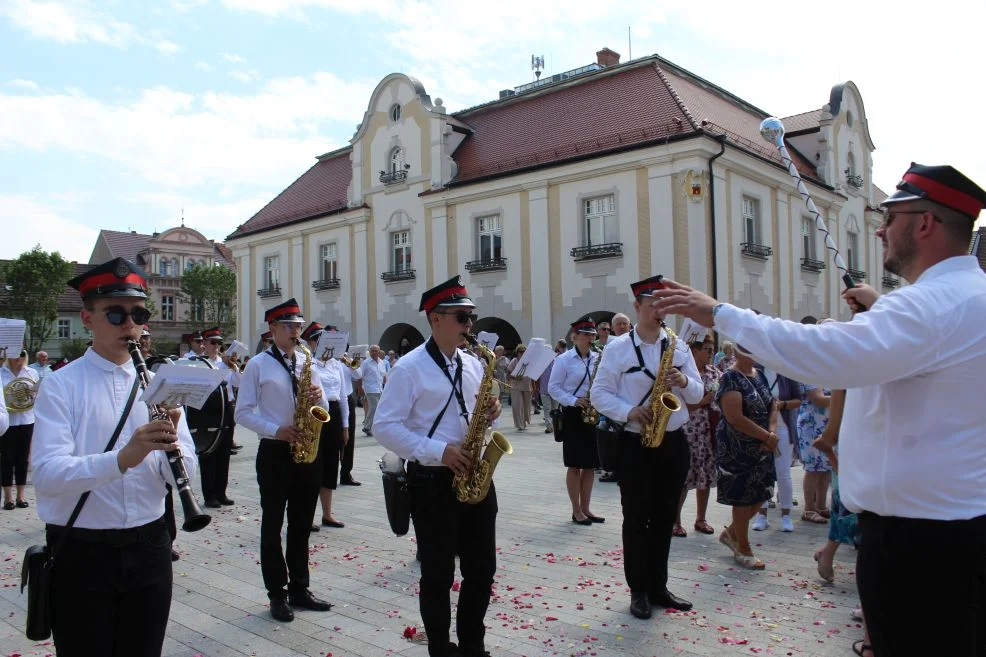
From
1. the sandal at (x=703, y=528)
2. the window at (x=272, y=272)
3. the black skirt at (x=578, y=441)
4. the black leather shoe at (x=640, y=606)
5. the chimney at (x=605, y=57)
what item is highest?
the chimney at (x=605, y=57)

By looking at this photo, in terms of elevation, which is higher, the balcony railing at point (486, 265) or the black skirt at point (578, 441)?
the balcony railing at point (486, 265)

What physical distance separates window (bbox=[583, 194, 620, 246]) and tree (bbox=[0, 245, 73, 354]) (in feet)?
159

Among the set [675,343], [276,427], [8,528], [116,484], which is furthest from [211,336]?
[116,484]

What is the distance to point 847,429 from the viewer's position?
9.52 ft

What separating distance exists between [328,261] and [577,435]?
81.6ft

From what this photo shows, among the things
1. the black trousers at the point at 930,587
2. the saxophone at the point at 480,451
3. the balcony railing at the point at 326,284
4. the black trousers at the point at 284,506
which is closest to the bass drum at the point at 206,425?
the black trousers at the point at 284,506

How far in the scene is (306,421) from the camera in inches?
244

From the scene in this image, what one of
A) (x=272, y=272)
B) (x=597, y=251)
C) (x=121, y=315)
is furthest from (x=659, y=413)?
(x=272, y=272)

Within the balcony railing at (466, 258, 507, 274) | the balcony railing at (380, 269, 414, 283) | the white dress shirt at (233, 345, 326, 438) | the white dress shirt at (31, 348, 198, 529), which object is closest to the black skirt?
the white dress shirt at (233, 345, 326, 438)

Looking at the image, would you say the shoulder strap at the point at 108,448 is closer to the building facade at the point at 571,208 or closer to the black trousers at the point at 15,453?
the black trousers at the point at 15,453

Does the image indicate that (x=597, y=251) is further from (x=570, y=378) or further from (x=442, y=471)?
(x=442, y=471)

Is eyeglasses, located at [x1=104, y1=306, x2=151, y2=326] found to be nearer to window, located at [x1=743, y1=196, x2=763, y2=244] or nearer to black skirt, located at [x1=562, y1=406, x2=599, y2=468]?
black skirt, located at [x1=562, y1=406, x2=599, y2=468]

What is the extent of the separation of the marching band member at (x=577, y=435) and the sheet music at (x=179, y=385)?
5.94m

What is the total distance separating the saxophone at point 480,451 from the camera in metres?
4.37
